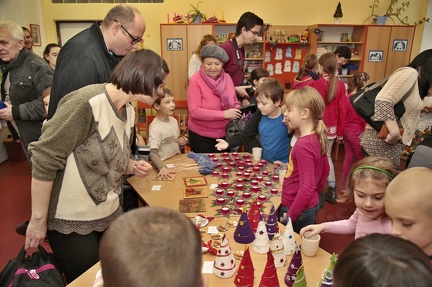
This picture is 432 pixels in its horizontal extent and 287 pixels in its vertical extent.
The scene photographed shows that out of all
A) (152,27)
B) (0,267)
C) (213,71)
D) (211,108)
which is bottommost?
(0,267)

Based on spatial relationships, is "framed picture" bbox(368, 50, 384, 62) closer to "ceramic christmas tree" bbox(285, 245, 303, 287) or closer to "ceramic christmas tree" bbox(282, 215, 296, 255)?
"ceramic christmas tree" bbox(282, 215, 296, 255)

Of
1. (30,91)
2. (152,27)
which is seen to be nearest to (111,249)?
(30,91)

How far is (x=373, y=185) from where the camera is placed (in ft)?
5.01

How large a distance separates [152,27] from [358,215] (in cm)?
627

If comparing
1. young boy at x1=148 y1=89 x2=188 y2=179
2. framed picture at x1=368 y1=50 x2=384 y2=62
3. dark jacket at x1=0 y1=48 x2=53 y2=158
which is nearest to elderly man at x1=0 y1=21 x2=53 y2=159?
dark jacket at x1=0 y1=48 x2=53 y2=158

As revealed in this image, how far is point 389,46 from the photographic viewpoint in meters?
6.95

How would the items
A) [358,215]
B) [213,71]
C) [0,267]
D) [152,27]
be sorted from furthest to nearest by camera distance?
1. [152,27]
2. [213,71]
3. [0,267]
4. [358,215]

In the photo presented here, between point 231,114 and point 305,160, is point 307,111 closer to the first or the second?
point 305,160

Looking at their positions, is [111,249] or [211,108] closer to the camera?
[111,249]

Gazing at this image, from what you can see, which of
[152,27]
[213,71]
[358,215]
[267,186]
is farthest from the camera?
[152,27]

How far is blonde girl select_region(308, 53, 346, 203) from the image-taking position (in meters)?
3.99

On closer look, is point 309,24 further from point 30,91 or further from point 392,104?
point 30,91

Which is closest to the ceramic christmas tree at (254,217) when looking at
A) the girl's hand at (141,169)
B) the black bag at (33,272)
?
the girl's hand at (141,169)

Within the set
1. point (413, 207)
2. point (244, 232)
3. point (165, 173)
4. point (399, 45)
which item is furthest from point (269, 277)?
point (399, 45)
